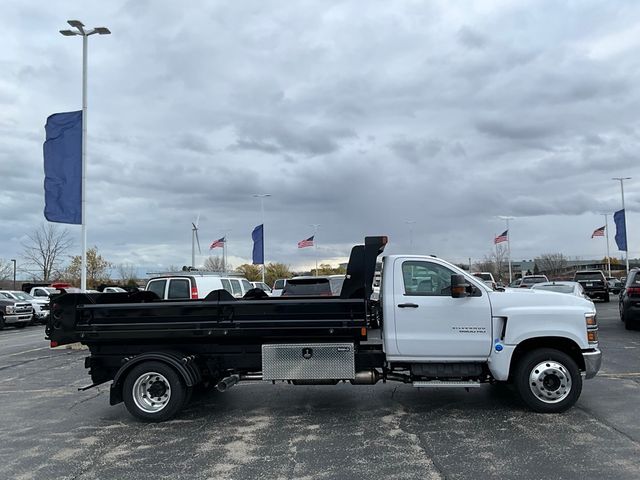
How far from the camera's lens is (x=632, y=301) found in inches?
647

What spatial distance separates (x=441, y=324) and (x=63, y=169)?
12.9 meters

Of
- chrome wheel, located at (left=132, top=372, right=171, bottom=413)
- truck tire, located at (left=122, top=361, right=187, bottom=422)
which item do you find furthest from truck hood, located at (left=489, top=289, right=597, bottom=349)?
chrome wheel, located at (left=132, top=372, right=171, bottom=413)

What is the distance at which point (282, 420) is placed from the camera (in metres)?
7.23

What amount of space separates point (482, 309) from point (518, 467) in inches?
91.3

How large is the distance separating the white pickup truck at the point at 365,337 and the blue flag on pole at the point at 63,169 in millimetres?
9471

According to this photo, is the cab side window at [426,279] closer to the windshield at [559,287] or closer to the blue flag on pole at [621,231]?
the windshield at [559,287]

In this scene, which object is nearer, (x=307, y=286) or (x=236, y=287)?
(x=307, y=286)

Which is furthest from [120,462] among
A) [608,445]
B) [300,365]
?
[608,445]

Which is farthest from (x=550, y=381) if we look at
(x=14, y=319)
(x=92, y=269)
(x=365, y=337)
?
(x=92, y=269)

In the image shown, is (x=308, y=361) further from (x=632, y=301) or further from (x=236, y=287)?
(x=632, y=301)

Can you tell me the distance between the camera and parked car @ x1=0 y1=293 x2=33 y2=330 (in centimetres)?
2575

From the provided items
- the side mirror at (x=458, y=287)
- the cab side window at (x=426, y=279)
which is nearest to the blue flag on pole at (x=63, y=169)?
the cab side window at (x=426, y=279)

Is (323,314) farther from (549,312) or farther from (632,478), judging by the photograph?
(632,478)

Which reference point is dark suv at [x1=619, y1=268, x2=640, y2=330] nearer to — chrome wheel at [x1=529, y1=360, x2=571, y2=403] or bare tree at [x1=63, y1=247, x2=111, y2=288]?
chrome wheel at [x1=529, y1=360, x2=571, y2=403]
